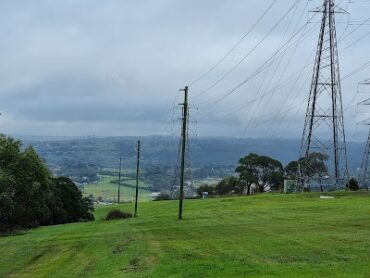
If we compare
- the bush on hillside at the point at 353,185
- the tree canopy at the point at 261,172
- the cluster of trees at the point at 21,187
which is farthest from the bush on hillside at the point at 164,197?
the bush on hillside at the point at 353,185

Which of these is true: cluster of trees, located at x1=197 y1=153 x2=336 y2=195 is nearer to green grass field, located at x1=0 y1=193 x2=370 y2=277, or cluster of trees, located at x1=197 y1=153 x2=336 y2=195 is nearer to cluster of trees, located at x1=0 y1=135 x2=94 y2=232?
cluster of trees, located at x1=0 y1=135 x2=94 y2=232

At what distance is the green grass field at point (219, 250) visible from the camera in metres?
21.2

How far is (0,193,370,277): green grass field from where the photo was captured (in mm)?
21219

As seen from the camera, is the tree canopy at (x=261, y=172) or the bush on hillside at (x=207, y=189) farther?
the bush on hillside at (x=207, y=189)

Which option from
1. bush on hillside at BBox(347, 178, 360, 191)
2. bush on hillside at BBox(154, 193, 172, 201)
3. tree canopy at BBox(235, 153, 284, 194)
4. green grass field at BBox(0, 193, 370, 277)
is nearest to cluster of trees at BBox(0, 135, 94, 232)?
green grass field at BBox(0, 193, 370, 277)

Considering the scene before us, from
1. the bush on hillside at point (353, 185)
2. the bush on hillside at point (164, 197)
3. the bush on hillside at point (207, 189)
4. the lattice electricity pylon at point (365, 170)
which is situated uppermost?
the lattice electricity pylon at point (365, 170)

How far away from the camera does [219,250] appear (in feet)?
90.4

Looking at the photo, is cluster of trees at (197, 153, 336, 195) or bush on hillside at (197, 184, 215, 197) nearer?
cluster of trees at (197, 153, 336, 195)

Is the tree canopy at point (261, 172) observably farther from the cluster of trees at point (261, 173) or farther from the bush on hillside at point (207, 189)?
the bush on hillside at point (207, 189)

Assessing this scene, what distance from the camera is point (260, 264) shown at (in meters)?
21.8

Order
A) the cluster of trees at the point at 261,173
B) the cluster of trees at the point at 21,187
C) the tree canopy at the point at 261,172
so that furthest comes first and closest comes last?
1. the tree canopy at the point at 261,172
2. the cluster of trees at the point at 261,173
3. the cluster of trees at the point at 21,187

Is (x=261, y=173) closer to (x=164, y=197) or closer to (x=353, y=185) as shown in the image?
(x=164, y=197)

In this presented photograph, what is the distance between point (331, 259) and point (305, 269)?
258 centimetres

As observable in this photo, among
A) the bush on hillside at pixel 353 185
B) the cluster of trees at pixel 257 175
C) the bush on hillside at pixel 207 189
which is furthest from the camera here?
the bush on hillside at pixel 207 189
